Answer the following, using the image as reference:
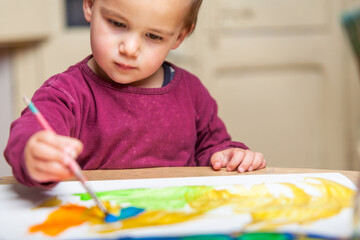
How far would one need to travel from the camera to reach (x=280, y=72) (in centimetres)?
242

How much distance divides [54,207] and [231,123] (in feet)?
5.89

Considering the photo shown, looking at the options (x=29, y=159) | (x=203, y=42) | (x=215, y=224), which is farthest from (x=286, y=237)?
(x=203, y=42)

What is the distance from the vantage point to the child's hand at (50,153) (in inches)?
21.9

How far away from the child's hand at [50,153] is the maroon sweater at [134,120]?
0.19 meters

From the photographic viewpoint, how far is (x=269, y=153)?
2.38 m

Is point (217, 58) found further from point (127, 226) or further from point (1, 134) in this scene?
point (127, 226)

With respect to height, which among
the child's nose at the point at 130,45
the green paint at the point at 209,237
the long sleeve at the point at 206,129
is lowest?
the long sleeve at the point at 206,129

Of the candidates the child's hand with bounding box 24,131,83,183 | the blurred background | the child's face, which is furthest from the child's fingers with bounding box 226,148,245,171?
the blurred background

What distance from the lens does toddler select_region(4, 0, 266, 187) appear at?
0.76 meters

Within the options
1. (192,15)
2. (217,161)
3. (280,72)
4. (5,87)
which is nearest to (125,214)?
(217,161)

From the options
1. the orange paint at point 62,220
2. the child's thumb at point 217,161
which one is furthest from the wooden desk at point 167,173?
the orange paint at point 62,220

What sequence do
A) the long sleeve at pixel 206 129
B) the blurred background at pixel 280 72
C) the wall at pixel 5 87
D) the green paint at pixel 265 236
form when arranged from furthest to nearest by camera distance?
the blurred background at pixel 280 72
the wall at pixel 5 87
the long sleeve at pixel 206 129
the green paint at pixel 265 236

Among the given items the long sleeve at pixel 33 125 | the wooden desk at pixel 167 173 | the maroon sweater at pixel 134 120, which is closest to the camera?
the long sleeve at pixel 33 125

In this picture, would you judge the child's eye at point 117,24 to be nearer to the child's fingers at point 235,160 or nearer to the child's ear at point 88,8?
the child's ear at point 88,8
